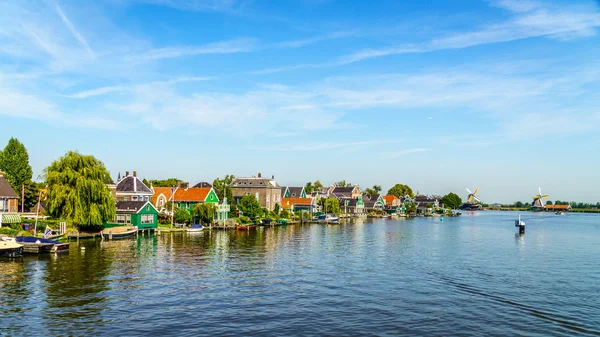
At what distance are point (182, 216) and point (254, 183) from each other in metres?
41.0

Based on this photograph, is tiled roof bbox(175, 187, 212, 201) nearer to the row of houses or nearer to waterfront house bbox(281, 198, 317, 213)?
the row of houses

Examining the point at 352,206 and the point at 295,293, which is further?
the point at 352,206

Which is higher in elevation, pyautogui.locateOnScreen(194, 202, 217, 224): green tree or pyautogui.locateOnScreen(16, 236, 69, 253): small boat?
pyautogui.locateOnScreen(194, 202, 217, 224): green tree

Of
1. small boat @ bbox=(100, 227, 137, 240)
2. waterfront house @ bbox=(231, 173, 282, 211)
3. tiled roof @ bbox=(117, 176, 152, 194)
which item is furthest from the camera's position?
waterfront house @ bbox=(231, 173, 282, 211)

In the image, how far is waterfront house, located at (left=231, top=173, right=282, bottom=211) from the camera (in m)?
127

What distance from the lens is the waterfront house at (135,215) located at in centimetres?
7675

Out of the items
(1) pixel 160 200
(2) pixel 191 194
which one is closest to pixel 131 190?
(1) pixel 160 200

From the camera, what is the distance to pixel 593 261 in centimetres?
5306

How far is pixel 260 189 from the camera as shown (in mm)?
126938

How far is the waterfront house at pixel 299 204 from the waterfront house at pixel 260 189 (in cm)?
1068

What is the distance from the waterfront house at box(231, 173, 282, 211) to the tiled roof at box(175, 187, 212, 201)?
83.3ft

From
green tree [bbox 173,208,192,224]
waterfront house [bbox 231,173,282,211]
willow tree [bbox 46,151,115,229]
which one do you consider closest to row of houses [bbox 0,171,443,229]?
waterfront house [bbox 231,173,282,211]

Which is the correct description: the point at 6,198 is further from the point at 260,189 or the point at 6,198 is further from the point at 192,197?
the point at 260,189

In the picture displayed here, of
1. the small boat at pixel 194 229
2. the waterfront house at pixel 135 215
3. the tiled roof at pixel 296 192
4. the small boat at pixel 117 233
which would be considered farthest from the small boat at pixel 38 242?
the tiled roof at pixel 296 192
